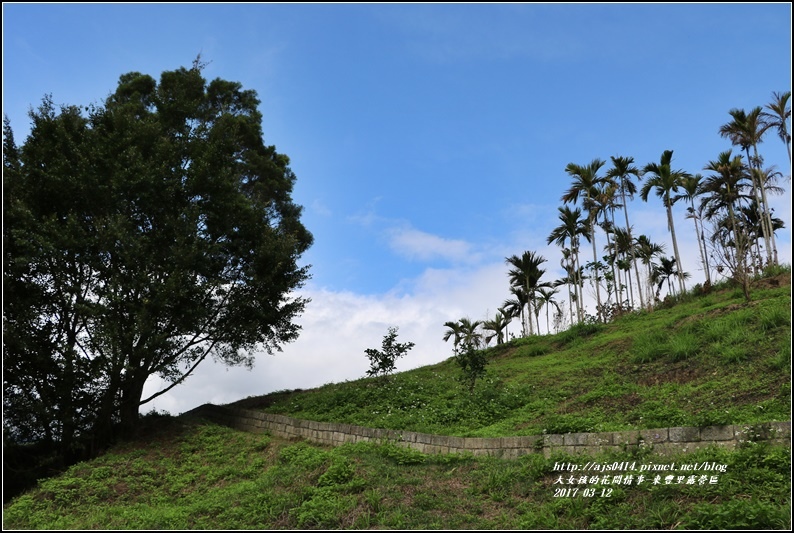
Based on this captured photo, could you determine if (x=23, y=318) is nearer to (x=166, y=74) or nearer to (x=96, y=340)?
(x=96, y=340)

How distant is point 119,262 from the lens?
46.6 ft

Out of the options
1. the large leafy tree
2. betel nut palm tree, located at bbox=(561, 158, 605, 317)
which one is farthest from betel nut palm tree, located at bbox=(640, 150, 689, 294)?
the large leafy tree

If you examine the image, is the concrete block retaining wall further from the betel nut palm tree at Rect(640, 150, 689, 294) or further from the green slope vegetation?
the betel nut palm tree at Rect(640, 150, 689, 294)

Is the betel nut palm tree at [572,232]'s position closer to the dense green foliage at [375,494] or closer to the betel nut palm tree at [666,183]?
the betel nut palm tree at [666,183]

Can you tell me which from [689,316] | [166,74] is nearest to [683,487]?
[689,316]

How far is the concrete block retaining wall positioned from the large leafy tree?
393 cm

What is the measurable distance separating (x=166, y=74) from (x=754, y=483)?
68.0ft

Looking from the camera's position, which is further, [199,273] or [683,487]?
[199,273]

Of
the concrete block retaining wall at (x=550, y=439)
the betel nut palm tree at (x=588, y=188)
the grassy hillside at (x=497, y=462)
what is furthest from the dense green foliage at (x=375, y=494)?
the betel nut palm tree at (x=588, y=188)

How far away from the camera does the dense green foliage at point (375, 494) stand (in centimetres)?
650

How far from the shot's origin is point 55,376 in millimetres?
13539

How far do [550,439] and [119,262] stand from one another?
11.2 meters

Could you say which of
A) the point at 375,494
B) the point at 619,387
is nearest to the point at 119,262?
the point at 375,494

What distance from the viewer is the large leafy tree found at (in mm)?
13227
